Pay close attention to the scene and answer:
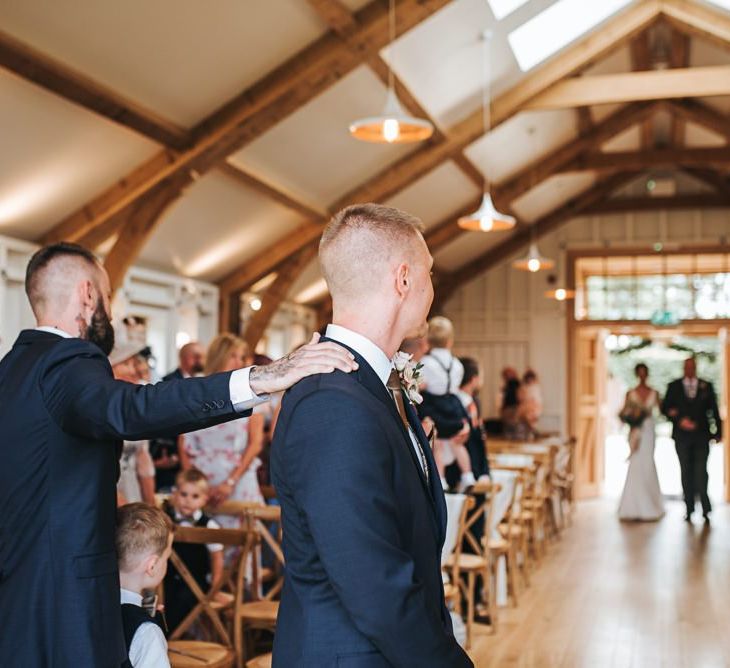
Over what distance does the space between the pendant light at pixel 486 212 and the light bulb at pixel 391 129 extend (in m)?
1.88

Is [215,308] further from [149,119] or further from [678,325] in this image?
[678,325]

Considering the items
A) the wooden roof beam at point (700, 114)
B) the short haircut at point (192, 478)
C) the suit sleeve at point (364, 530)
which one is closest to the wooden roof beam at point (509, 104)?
the wooden roof beam at point (700, 114)

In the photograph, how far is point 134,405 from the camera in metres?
1.82

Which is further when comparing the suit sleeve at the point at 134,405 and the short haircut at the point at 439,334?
the short haircut at the point at 439,334

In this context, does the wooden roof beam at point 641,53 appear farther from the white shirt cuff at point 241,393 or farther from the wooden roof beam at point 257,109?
the white shirt cuff at point 241,393

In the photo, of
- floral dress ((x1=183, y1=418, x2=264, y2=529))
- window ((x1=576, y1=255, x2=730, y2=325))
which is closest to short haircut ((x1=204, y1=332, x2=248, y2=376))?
floral dress ((x1=183, y1=418, x2=264, y2=529))

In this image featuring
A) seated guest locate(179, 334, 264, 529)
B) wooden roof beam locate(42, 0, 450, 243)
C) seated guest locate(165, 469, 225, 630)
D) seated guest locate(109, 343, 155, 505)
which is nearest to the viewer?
seated guest locate(165, 469, 225, 630)

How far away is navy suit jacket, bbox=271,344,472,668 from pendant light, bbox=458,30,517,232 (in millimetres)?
6182

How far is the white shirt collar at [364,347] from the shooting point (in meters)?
1.70

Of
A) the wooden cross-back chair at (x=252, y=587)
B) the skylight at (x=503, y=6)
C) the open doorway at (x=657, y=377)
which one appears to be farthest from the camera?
the open doorway at (x=657, y=377)

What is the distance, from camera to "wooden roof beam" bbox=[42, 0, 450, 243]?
279 inches

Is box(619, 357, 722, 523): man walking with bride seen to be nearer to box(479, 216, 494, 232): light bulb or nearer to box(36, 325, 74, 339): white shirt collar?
box(479, 216, 494, 232): light bulb

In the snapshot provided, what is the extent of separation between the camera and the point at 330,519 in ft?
4.92

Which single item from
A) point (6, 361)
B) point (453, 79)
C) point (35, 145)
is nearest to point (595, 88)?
point (453, 79)
